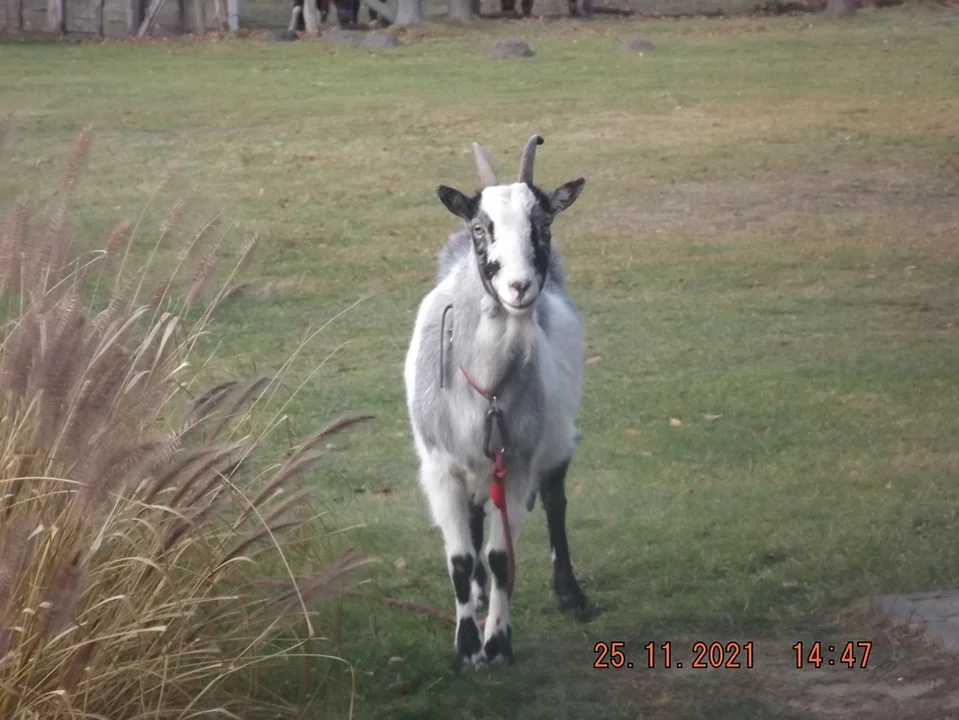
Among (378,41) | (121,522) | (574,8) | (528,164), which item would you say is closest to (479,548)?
(528,164)

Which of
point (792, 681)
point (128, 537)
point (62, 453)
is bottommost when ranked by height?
point (792, 681)

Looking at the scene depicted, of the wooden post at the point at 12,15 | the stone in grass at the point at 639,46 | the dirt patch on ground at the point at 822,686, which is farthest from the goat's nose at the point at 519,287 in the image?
the wooden post at the point at 12,15

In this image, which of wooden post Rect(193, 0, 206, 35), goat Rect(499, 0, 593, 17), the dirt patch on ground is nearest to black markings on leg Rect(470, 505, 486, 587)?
the dirt patch on ground

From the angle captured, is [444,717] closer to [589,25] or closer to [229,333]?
[229,333]

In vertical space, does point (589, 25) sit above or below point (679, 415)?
above

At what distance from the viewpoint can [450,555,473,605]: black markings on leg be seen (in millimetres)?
6262

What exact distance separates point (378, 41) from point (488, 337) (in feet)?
85.9

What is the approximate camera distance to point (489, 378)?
606 centimetres

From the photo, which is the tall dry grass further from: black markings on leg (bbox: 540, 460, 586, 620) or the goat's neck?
black markings on leg (bbox: 540, 460, 586, 620)

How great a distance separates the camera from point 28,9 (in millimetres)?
34938

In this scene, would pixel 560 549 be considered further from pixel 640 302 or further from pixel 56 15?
pixel 56 15

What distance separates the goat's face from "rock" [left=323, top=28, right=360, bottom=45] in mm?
26556

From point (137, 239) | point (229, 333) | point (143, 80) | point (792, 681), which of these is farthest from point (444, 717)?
point (143, 80)

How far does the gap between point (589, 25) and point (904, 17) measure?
706 cm
